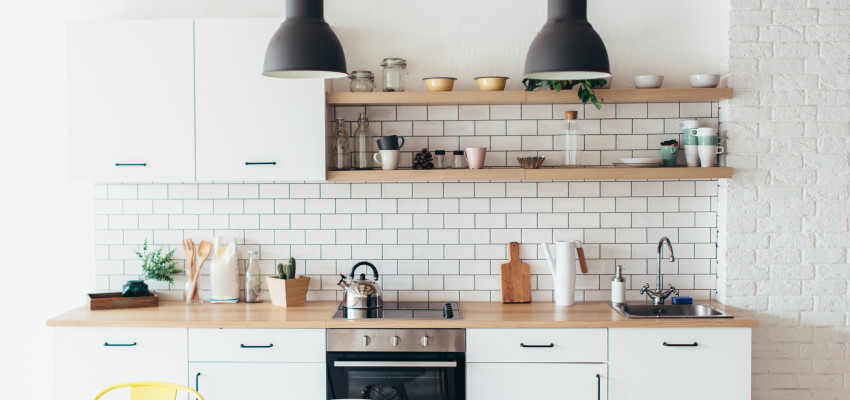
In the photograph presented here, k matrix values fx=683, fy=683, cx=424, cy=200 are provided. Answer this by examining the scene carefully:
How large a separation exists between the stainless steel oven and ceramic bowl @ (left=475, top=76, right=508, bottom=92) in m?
1.22

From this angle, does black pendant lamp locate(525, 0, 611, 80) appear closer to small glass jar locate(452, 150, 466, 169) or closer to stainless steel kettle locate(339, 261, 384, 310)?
small glass jar locate(452, 150, 466, 169)

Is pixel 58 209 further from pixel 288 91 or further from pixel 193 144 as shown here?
pixel 288 91

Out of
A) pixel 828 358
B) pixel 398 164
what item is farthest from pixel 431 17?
pixel 828 358

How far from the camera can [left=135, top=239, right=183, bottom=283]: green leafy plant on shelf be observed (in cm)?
365

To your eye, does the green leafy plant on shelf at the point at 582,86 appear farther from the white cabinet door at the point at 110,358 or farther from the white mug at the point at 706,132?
the white cabinet door at the point at 110,358

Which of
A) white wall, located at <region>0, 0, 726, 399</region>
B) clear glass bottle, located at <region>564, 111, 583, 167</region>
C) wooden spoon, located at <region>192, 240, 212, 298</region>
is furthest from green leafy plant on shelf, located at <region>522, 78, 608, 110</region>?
wooden spoon, located at <region>192, 240, 212, 298</region>

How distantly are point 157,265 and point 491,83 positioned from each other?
6.61ft

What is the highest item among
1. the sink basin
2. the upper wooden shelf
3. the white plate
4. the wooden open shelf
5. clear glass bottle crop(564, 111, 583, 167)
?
the upper wooden shelf

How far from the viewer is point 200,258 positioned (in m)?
3.72

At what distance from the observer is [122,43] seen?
3.38 m

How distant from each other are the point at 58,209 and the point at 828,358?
13.9ft

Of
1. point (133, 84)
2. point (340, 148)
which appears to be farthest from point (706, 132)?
point (133, 84)

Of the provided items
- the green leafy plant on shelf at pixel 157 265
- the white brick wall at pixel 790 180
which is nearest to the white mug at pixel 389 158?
the green leafy plant on shelf at pixel 157 265

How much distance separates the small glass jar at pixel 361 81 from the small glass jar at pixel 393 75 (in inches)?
2.9
